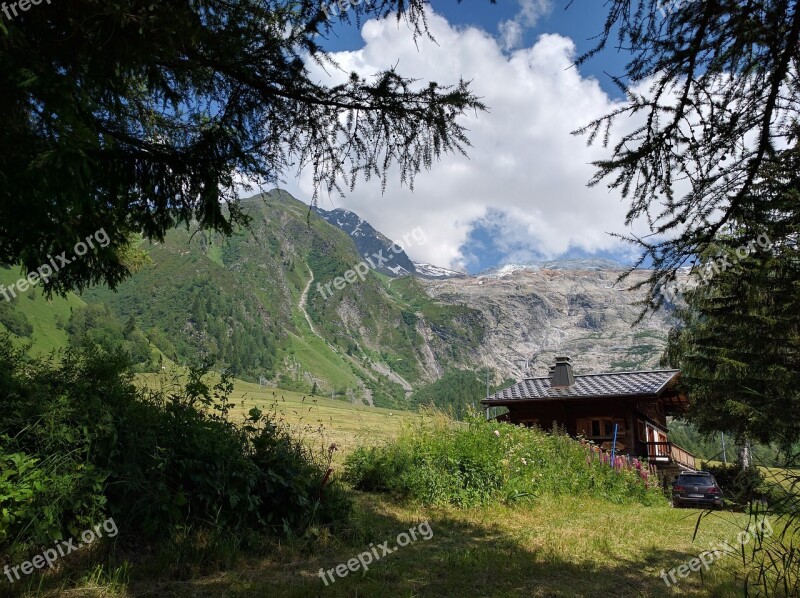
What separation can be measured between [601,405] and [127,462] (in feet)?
74.2

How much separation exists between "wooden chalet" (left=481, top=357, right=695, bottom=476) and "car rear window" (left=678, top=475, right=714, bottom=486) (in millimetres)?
4422

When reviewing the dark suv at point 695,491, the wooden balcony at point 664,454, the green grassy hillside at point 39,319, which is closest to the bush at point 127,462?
the dark suv at point 695,491

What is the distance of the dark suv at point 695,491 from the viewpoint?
15883 millimetres

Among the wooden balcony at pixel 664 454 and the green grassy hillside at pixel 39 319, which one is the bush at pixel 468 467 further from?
the green grassy hillside at pixel 39 319

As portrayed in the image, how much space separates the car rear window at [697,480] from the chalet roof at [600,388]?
4949 millimetres

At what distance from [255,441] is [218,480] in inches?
31.2

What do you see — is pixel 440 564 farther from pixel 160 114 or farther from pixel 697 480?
pixel 697 480

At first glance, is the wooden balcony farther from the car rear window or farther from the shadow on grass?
the shadow on grass

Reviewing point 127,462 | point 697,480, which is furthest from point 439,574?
point 697,480

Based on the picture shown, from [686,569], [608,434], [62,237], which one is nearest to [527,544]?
[686,569]

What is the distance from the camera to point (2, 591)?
370 centimetres

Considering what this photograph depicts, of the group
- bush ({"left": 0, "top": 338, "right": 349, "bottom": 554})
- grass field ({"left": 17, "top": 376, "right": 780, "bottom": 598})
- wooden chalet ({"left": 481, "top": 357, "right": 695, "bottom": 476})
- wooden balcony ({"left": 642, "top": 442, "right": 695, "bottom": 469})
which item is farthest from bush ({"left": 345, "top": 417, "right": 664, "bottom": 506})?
wooden balcony ({"left": 642, "top": 442, "right": 695, "bottom": 469})

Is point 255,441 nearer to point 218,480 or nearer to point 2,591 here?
point 218,480

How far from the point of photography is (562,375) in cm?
2570
